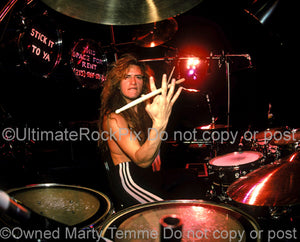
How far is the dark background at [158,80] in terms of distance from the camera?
216 centimetres

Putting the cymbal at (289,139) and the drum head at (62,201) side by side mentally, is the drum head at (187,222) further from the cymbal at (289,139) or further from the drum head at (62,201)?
the cymbal at (289,139)

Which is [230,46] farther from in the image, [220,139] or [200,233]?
[200,233]

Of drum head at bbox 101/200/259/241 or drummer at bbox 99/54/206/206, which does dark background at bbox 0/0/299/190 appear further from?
drum head at bbox 101/200/259/241

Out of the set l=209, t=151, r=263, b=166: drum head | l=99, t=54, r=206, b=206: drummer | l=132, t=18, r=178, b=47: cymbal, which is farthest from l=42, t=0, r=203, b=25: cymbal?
l=132, t=18, r=178, b=47: cymbal

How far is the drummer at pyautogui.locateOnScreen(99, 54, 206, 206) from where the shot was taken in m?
1.30

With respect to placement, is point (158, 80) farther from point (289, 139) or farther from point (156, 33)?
point (289, 139)

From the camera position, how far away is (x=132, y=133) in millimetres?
1643

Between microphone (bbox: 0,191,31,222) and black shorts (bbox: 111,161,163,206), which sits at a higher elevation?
microphone (bbox: 0,191,31,222)

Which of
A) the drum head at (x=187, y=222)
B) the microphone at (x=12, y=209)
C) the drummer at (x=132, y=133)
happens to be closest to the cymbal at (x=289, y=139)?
the drummer at (x=132, y=133)

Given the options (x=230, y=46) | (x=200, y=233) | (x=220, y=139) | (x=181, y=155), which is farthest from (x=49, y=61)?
(x=230, y=46)

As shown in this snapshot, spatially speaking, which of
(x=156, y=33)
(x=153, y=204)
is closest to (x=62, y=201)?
(x=153, y=204)

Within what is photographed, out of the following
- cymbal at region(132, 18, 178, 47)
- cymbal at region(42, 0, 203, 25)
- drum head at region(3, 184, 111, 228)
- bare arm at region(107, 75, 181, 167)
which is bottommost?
drum head at region(3, 184, 111, 228)

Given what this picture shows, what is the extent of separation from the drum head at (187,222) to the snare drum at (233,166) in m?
1.48

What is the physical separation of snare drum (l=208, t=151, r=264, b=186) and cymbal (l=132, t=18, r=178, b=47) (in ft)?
8.26
